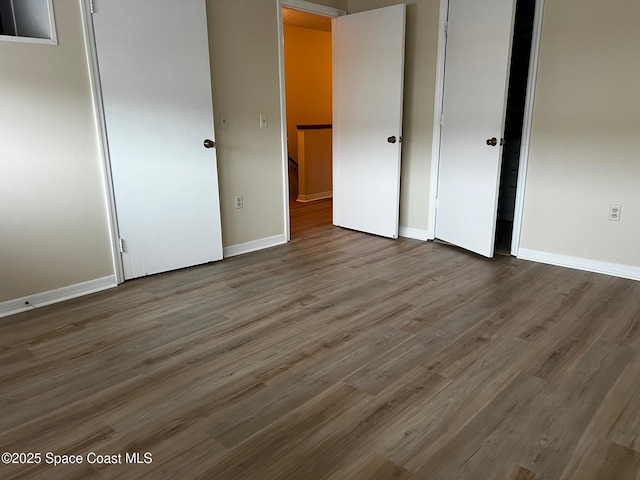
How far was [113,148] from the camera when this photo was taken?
3.06m

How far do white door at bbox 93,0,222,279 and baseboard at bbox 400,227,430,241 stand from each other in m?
Answer: 1.86

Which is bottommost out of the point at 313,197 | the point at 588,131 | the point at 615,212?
the point at 313,197

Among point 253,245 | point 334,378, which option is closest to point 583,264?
point 334,378

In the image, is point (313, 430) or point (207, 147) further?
point (207, 147)

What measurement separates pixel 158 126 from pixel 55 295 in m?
1.29

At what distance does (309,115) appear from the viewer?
6984 millimetres

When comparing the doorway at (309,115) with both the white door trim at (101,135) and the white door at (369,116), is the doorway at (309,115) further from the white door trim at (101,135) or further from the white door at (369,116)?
the white door trim at (101,135)

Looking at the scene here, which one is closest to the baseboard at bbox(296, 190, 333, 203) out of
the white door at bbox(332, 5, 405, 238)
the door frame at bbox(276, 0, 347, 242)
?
the white door at bbox(332, 5, 405, 238)

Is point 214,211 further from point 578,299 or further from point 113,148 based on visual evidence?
point 578,299

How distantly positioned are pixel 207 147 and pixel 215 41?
785 mm

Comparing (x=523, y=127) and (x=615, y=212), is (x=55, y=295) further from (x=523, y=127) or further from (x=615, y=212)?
(x=615, y=212)

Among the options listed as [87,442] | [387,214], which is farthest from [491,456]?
[387,214]

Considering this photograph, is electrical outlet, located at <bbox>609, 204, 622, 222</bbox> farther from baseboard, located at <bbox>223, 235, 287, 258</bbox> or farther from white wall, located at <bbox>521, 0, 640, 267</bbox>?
baseboard, located at <bbox>223, 235, 287, 258</bbox>

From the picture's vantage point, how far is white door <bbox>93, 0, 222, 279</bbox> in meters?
3.01
